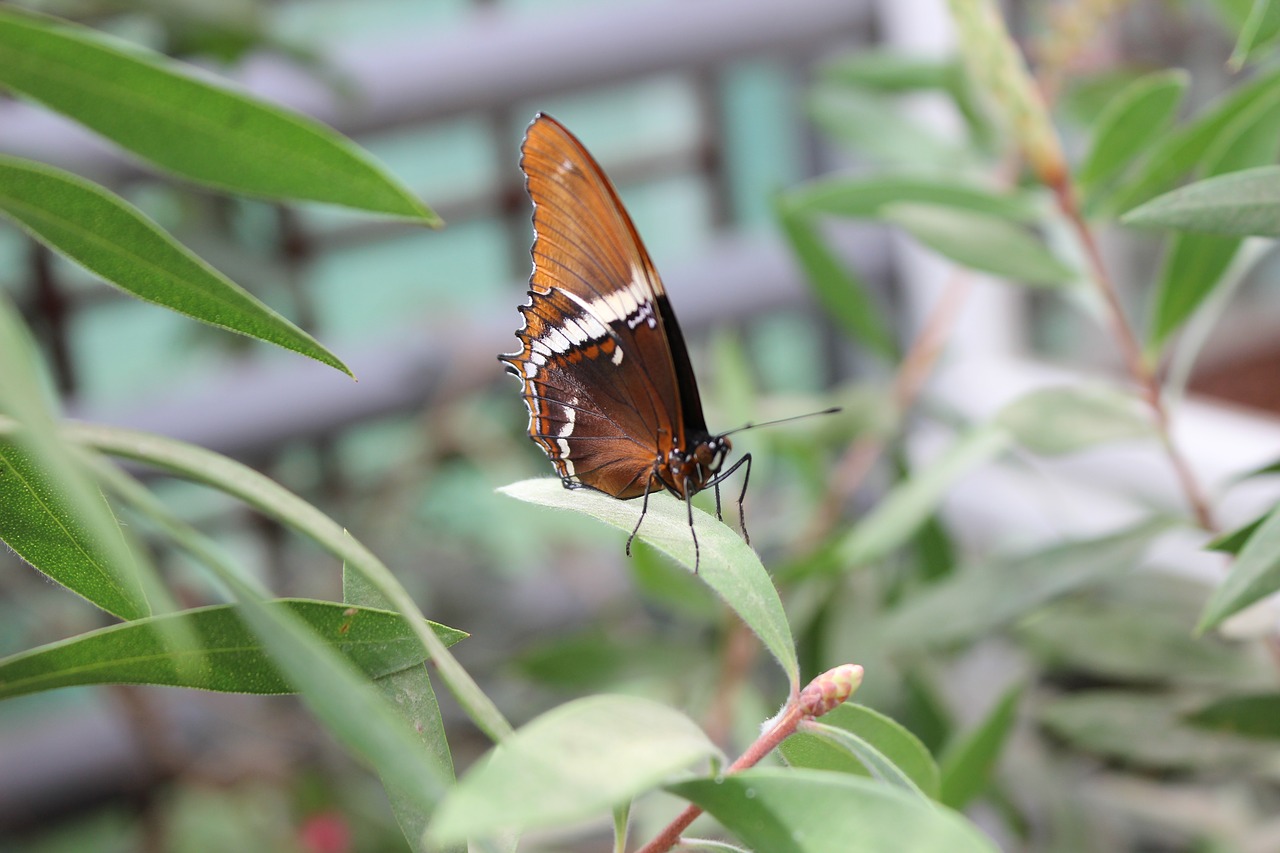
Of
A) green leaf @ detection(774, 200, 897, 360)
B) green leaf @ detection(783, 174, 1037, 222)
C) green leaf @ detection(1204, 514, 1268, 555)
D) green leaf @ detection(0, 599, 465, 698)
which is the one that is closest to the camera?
green leaf @ detection(0, 599, 465, 698)

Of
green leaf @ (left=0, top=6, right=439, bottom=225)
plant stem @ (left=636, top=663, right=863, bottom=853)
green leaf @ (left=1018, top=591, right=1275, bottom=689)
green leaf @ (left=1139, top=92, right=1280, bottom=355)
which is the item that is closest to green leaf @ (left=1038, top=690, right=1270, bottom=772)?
green leaf @ (left=1018, top=591, right=1275, bottom=689)

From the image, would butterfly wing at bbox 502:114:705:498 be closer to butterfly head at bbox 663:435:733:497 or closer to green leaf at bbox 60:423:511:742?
butterfly head at bbox 663:435:733:497

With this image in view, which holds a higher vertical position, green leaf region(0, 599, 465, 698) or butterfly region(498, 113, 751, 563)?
butterfly region(498, 113, 751, 563)

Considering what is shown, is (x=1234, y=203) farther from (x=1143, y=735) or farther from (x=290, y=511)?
(x=1143, y=735)

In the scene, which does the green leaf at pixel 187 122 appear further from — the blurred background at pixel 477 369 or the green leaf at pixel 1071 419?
the blurred background at pixel 477 369

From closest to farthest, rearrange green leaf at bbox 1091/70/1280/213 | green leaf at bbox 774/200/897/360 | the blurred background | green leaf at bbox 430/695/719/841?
1. green leaf at bbox 430/695/719/841
2. green leaf at bbox 1091/70/1280/213
3. green leaf at bbox 774/200/897/360
4. the blurred background

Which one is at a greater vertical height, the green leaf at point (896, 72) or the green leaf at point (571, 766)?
the green leaf at point (896, 72)

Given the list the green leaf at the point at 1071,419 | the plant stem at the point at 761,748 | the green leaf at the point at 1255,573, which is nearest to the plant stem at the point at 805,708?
the plant stem at the point at 761,748
